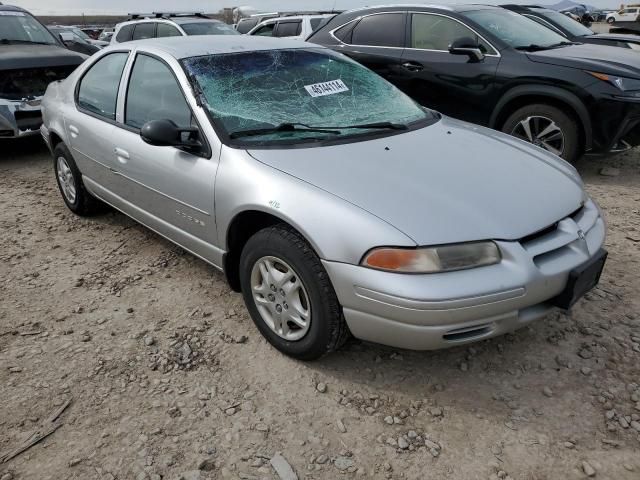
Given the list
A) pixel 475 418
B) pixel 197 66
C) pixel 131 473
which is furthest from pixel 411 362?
pixel 197 66

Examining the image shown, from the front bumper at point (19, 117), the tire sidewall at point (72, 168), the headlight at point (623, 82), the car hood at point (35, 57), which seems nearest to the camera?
the tire sidewall at point (72, 168)

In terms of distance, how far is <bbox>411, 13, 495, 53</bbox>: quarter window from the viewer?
5.54 meters

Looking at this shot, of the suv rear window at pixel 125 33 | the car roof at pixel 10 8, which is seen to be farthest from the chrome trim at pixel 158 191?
the suv rear window at pixel 125 33

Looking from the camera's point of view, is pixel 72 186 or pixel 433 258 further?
pixel 72 186

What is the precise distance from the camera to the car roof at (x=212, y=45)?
10.6 feet

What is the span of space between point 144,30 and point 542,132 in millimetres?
8003

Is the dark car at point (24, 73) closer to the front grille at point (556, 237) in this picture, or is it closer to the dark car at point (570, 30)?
the front grille at point (556, 237)

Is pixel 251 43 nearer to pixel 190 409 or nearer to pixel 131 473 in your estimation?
pixel 190 409

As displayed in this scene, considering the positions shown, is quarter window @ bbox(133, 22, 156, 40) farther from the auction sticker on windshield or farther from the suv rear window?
the auction sticker on windshield

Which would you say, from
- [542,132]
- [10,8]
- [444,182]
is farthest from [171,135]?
[10,8]

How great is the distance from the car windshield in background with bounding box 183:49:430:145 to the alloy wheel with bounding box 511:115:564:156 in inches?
84.5

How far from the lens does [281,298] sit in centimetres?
258

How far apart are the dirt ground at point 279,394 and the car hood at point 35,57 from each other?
3751 millimetres

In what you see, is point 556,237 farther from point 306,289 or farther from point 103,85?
point 103,85
